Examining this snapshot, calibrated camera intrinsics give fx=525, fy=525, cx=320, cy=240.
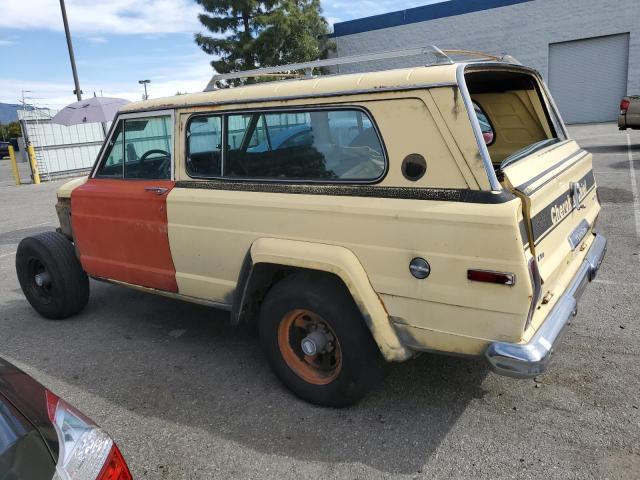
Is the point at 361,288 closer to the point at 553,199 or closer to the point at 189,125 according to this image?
the point at 553,199

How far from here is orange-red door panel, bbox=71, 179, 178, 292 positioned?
3723 mm

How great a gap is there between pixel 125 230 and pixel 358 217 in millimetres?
2048

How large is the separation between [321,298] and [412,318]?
20.1 inches

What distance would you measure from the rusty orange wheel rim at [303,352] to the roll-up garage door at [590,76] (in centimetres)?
2458

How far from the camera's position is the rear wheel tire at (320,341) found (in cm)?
285

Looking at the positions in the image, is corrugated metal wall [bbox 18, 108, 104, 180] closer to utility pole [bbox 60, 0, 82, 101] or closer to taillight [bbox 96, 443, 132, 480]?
utility pole [bbox 60, 0, 82, 101]

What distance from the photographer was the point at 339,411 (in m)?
3.07

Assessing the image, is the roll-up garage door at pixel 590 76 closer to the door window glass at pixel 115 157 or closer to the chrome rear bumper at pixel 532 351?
the door window glass at pixel 115 157

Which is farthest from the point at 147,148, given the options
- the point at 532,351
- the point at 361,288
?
the point at 532,351

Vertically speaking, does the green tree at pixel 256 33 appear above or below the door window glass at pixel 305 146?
above

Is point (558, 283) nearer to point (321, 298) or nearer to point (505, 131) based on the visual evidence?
point (321, 298)

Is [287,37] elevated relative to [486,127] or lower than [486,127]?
elevated

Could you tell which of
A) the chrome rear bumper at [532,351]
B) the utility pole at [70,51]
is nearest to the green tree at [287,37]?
the utility pole at [70,51]

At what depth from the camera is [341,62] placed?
3369 millimetres
